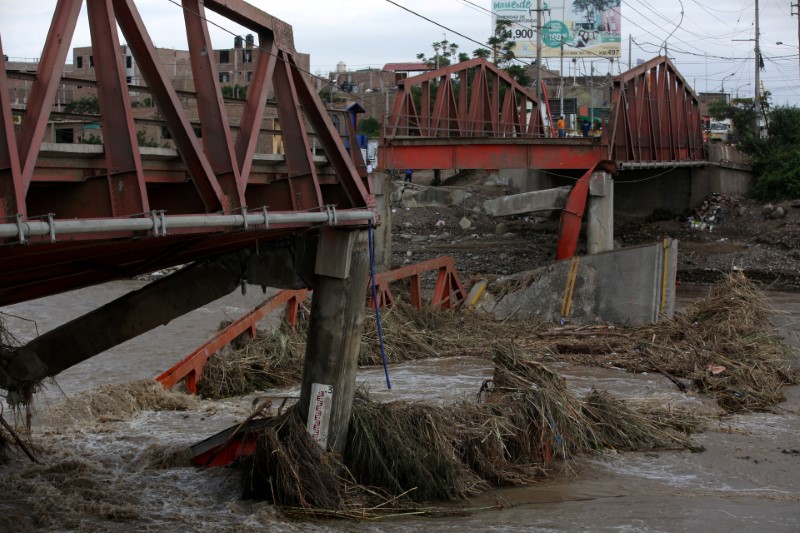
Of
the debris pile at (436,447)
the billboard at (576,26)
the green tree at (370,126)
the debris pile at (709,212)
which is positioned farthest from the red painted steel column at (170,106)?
the billboard at (576,26)

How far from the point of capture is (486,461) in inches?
429

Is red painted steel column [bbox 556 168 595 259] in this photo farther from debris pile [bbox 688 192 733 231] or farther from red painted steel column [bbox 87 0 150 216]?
red painted steel column [bbox 87 0 150 216]

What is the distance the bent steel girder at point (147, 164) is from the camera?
20.2ft

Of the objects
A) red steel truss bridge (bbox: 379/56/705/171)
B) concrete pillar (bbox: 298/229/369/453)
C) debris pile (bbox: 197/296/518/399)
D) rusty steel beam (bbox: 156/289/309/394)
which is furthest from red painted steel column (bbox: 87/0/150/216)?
red steel truss bridge (bbox: 379/56/705/171)

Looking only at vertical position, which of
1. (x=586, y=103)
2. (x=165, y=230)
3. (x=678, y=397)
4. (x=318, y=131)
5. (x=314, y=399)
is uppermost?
(x=586, y=103)

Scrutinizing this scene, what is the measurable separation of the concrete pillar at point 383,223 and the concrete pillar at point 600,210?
6.11 m

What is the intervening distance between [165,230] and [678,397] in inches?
443

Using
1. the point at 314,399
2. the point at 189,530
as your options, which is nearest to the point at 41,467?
the point at 189,530

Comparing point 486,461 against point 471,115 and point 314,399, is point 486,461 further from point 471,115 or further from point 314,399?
point 471,115

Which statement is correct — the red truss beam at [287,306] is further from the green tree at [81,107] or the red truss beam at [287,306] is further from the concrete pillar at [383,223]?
the concrete pillar at [383,223]

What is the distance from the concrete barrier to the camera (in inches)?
873

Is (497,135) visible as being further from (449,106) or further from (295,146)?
(295,146)

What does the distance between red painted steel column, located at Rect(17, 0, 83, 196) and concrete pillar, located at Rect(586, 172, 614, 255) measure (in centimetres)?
2450

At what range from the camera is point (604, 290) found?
22.7 metres
